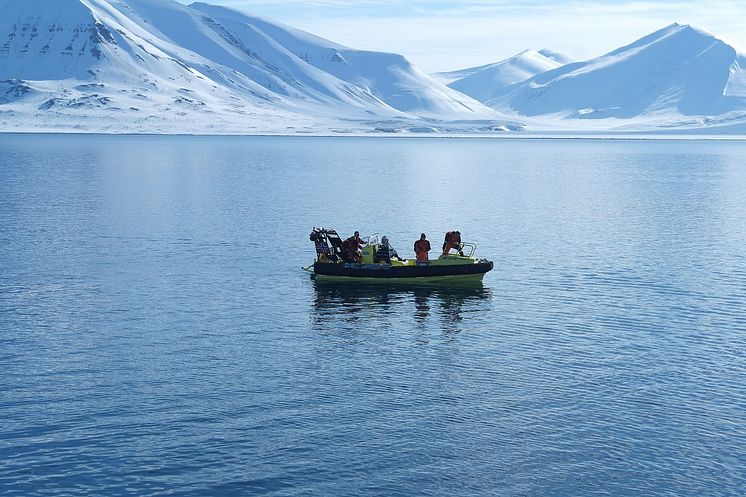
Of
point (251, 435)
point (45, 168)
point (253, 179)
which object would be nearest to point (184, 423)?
point (251, 435)

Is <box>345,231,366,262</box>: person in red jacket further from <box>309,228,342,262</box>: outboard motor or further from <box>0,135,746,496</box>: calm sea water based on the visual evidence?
<box>0,135,746,496</box>: calm sea water

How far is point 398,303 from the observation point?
212ft

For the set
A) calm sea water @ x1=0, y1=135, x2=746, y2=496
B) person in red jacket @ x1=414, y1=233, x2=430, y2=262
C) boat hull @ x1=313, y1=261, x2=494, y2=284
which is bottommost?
calm sea water @ x1=0, y1=135, x2=746, y2=496

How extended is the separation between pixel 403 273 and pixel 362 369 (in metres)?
24.6

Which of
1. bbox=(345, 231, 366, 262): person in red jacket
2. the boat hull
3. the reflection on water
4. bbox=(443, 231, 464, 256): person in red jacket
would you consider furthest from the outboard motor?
bbox=(443, 231, 464, 256): person in red jacket

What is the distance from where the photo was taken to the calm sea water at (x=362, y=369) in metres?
35.0

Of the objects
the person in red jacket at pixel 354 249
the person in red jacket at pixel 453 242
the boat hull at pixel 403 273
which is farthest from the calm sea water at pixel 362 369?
the person in red jacket at pixel 354 249

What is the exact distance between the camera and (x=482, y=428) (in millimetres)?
39312

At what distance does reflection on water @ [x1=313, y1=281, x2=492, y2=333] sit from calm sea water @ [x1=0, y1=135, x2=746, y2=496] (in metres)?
0.30

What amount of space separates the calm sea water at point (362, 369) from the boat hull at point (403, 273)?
1.58m

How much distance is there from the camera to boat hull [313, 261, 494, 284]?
70.9 meters

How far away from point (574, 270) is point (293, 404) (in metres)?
39.8

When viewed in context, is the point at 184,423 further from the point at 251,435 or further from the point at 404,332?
the point at 404,332

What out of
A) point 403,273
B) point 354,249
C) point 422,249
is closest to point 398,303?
point 403,273
